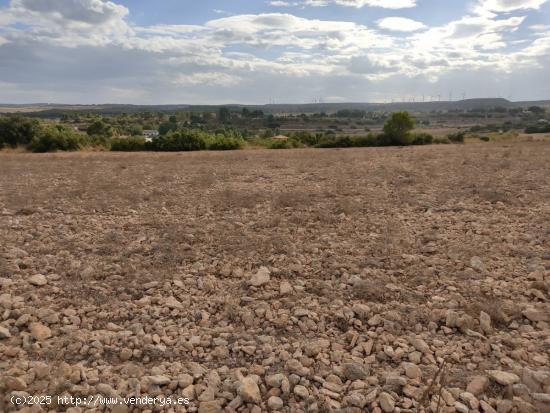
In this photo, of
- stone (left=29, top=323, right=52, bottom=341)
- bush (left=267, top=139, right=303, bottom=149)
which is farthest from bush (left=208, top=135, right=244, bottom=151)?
stone (left=29, top=323, right=52, bottom=341)

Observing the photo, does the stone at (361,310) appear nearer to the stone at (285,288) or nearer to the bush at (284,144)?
the stone at (285,288)

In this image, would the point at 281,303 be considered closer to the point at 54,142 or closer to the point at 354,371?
the point at 354,371

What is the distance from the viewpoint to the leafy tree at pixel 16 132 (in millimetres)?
25516

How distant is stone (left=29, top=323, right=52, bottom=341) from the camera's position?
147 inches

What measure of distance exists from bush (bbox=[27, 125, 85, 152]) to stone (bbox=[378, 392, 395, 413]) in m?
25.4

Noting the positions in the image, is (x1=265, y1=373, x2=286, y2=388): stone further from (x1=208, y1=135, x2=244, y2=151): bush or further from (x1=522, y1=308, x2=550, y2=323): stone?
(x1=208, y1=135, x2=244, y2=151): bush

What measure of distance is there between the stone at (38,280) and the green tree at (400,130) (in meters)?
27.4

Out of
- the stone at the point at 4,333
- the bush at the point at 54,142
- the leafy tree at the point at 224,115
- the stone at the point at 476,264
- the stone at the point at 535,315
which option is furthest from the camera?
the leafy tree at the point at 224,115

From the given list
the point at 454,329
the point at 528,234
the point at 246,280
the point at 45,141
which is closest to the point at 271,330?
the point at 246,280

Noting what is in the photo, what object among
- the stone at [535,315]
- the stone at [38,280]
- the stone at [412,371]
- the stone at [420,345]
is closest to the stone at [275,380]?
the stone at [412,371]

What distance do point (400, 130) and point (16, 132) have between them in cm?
2496

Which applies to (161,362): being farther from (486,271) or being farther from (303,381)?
(486,271)

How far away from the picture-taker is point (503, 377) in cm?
312

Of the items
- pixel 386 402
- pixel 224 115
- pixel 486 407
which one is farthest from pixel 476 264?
pixel 224 115
